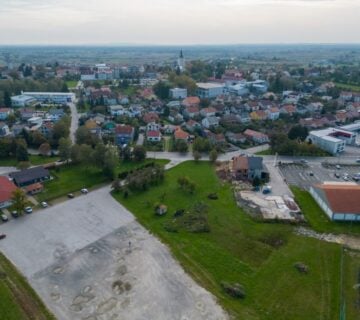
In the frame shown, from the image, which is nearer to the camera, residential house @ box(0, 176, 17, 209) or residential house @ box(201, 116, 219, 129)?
residential house @ box(0, 176, 17, 209)

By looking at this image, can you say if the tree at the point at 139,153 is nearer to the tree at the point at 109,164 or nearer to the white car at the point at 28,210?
the tree at the point at 109,164

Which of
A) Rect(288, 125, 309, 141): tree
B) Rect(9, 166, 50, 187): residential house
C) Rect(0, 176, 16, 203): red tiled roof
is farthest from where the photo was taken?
Rect(288, 125, 309, 141): tree

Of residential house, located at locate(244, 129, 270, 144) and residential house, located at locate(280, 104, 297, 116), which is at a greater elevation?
residential house, located at locate(280, 104, 297, 116)

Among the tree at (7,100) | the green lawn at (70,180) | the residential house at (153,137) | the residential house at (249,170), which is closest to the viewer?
the green lawn at (70,180)

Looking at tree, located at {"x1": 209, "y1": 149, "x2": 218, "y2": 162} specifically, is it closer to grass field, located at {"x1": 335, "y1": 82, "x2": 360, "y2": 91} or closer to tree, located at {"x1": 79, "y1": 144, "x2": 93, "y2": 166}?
tree, located at {"x1": 79, "y1": 144, "x2": 93, "y2": 166}

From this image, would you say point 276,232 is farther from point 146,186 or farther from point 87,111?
point 87,111

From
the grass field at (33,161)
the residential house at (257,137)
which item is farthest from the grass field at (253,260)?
the residential house at (257,137)

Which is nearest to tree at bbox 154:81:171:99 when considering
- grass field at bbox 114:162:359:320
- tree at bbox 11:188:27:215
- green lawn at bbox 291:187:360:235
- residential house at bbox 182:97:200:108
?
residential house at bbox 182:97:200:108
